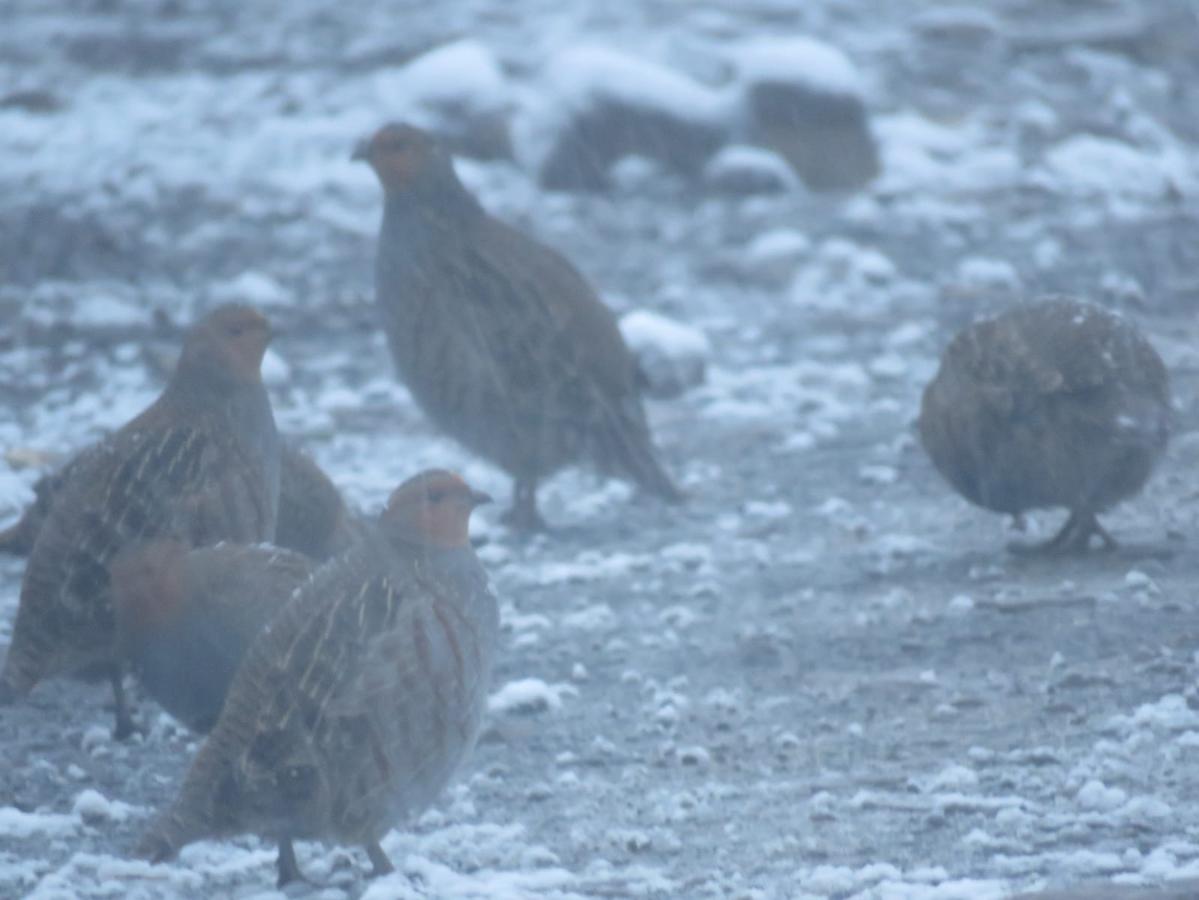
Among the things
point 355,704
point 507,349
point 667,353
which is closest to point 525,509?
point 507,349

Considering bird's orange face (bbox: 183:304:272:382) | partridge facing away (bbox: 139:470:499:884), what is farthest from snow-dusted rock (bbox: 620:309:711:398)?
partridge facing away (bbox: 139:470:499:884)

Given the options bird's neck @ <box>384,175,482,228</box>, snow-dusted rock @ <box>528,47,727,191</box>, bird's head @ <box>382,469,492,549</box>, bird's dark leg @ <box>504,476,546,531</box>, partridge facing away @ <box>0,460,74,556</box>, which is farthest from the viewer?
snow-dusted rock @ <box>528,47,727,191</box>

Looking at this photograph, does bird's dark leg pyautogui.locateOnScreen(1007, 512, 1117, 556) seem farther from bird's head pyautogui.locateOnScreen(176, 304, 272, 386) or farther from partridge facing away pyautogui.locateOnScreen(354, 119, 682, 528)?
bird's head pyautogui.locateOnScreen(176, 304, 272, 386)

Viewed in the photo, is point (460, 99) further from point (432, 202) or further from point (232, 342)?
point (232, 342)

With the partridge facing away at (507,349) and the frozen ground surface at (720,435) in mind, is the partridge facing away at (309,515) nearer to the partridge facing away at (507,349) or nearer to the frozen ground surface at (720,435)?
the frozen ground surface at (720,435)

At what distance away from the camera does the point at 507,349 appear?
20.7 ft

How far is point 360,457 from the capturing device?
22.8ft

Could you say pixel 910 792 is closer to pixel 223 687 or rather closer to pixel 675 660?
pixel 675 660

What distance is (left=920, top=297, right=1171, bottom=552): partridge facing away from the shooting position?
536 cm

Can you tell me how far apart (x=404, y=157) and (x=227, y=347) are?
6.50 feet

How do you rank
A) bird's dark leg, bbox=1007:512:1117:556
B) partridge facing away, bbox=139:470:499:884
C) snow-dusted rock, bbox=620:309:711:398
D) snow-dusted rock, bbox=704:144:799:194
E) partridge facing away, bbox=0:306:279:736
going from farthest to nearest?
snow-dusted rock, bbox=704:144:799:194 → snow-dusted rock, bbox=620:309:711:398 → bird's dark leg, bbox=1007:512:1117:556 → partridge facing away, bbox=0:306:279:736 → partridge facing away, bbox=139:470:499:884

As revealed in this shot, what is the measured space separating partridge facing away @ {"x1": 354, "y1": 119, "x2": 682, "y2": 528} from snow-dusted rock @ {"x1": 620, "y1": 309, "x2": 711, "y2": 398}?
1295 millimetres

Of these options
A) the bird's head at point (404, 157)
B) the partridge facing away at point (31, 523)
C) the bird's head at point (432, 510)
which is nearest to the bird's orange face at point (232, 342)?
the partridge facing away at point (31, 523)

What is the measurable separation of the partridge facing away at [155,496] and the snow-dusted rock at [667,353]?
10.4 feet
